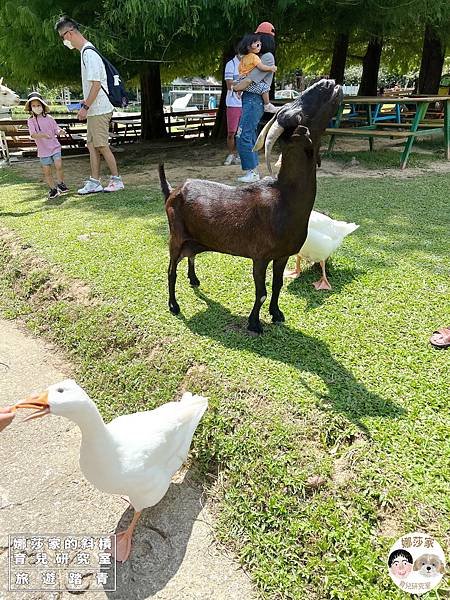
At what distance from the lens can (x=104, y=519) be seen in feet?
7.92

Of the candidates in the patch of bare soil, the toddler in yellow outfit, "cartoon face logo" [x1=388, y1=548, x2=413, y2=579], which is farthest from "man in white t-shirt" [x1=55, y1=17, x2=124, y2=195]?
"cartoon face logo" [x1=388, y1=548, x2=413, y2=579]

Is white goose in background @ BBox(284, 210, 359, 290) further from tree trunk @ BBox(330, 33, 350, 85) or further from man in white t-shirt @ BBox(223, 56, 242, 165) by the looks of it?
tree trunk @ BBox(330, 33, 350, 85)

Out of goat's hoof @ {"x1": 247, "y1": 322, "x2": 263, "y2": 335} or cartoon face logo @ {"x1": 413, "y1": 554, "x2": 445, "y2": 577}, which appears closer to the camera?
cartoon face logo @ {"x1": 413, "y1": 554, "x2": 445, "y2": 577}

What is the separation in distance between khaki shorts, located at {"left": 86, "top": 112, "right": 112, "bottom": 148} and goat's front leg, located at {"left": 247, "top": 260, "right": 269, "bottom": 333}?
4.47 m

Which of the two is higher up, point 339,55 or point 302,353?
point 339,55

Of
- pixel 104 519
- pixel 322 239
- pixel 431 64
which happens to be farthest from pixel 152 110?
pixel 104 519

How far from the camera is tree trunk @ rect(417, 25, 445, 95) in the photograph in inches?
497

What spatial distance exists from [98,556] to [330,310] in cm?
206

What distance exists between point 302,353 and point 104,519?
139cm

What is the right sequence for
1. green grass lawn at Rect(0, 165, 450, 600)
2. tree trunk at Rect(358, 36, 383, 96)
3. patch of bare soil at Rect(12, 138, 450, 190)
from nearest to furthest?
green grass lawn at Rect(0, 165, 450, 600) → patch of bare soil at Rect(12, 138, 450, 190) → tree trunk at Rect(358, 36, 383, 96)

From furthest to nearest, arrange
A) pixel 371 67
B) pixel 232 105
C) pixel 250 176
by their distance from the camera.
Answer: pixel 371 67 < pixel 232 105 < pixel 250 176

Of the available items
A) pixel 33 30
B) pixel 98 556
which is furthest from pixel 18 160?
pixel 98 556

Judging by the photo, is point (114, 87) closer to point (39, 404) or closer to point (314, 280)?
point (314, 280)

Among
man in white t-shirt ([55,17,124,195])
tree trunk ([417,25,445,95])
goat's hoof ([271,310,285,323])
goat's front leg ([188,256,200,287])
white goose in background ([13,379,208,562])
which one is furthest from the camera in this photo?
tree trunk ([417,25,445,95])
